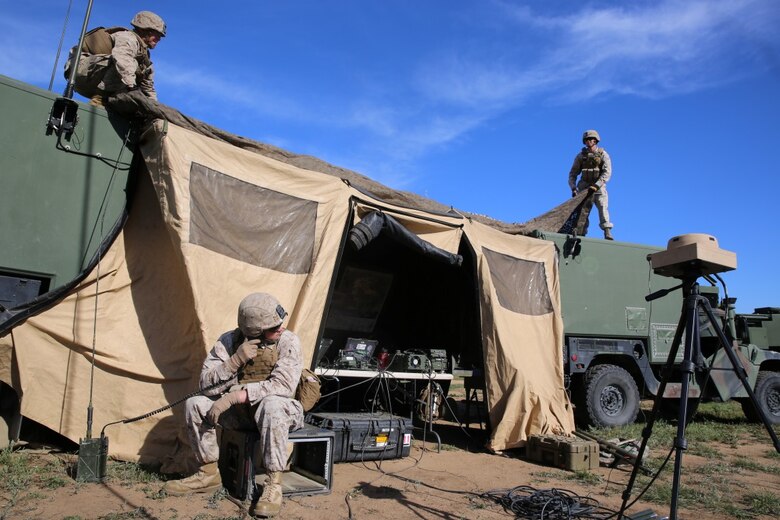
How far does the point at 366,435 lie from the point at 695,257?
Result: 11.4 ft

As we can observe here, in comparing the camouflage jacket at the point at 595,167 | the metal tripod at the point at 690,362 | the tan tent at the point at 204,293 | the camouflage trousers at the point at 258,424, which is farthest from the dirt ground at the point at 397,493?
the camouflage jacket at the point at 595,167

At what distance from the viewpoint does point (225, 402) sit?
3924 millimetres

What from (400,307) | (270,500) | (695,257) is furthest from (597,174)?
(270,500)

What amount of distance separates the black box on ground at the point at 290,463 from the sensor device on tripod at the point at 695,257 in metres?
2.61

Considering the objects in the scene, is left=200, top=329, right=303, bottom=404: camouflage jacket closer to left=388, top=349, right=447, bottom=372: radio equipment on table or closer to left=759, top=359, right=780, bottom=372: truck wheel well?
left=388, top=349, right=447, bottom=372: radio equipment on table

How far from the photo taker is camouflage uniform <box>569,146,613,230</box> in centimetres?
886

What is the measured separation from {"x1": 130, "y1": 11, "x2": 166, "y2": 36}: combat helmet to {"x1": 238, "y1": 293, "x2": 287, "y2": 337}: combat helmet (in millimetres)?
3159

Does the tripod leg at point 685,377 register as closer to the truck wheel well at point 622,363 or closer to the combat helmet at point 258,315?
the combat helmet at point 258,315

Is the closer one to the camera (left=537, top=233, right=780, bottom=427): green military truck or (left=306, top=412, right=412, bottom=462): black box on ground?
(left=306, top=412, right=412, bottom=462): black box on ground

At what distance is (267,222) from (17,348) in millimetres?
2208

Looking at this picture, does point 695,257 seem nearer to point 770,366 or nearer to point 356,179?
point 356,179

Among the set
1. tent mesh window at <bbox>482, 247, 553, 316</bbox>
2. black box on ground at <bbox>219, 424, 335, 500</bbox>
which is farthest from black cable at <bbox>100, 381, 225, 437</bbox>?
tent mesh window at <bbox>482, 247, 553, 316</bbox>

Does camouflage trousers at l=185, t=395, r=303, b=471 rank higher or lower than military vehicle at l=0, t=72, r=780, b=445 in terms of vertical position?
lower

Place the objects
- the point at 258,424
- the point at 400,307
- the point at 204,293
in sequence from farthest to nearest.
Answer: the point at 400,307, the point at 204,293, the point at 258,424
